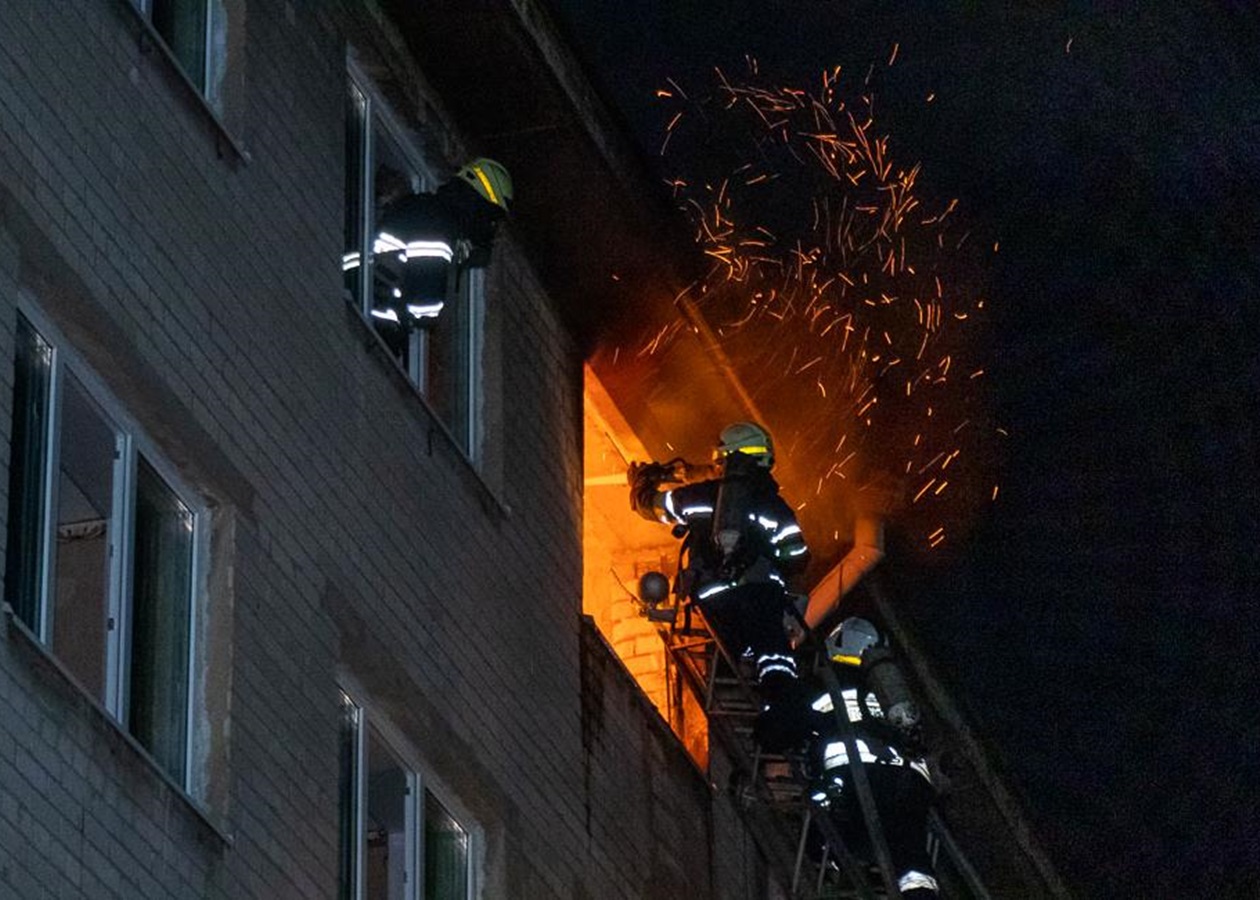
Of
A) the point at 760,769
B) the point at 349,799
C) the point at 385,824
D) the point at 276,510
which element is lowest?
the point at 349,799

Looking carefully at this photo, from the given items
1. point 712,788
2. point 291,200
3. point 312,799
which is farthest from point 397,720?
point 712,788

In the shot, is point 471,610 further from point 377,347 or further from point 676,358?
point 676,358

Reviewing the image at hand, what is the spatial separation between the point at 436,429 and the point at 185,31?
255 cm

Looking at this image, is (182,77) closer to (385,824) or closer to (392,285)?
(392,285)

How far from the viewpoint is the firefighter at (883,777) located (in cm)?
1750

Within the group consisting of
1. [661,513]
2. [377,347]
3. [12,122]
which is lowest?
[12,122]

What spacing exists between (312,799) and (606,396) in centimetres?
682

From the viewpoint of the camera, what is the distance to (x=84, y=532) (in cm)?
1085

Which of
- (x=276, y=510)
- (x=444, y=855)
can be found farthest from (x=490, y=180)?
(x=444, y=855)

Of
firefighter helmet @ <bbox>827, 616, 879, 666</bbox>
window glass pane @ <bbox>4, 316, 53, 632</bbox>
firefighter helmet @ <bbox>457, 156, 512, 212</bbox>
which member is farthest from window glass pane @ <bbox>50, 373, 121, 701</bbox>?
firefighter helmet @ <bbox>827, 616, 879, 666</bbox>

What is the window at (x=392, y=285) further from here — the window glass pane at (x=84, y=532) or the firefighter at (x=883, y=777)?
the firefighter at (x=883, y=777)

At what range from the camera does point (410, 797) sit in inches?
527

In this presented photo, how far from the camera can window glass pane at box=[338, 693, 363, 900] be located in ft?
41.1

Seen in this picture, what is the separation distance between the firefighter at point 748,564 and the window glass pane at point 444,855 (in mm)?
3950
